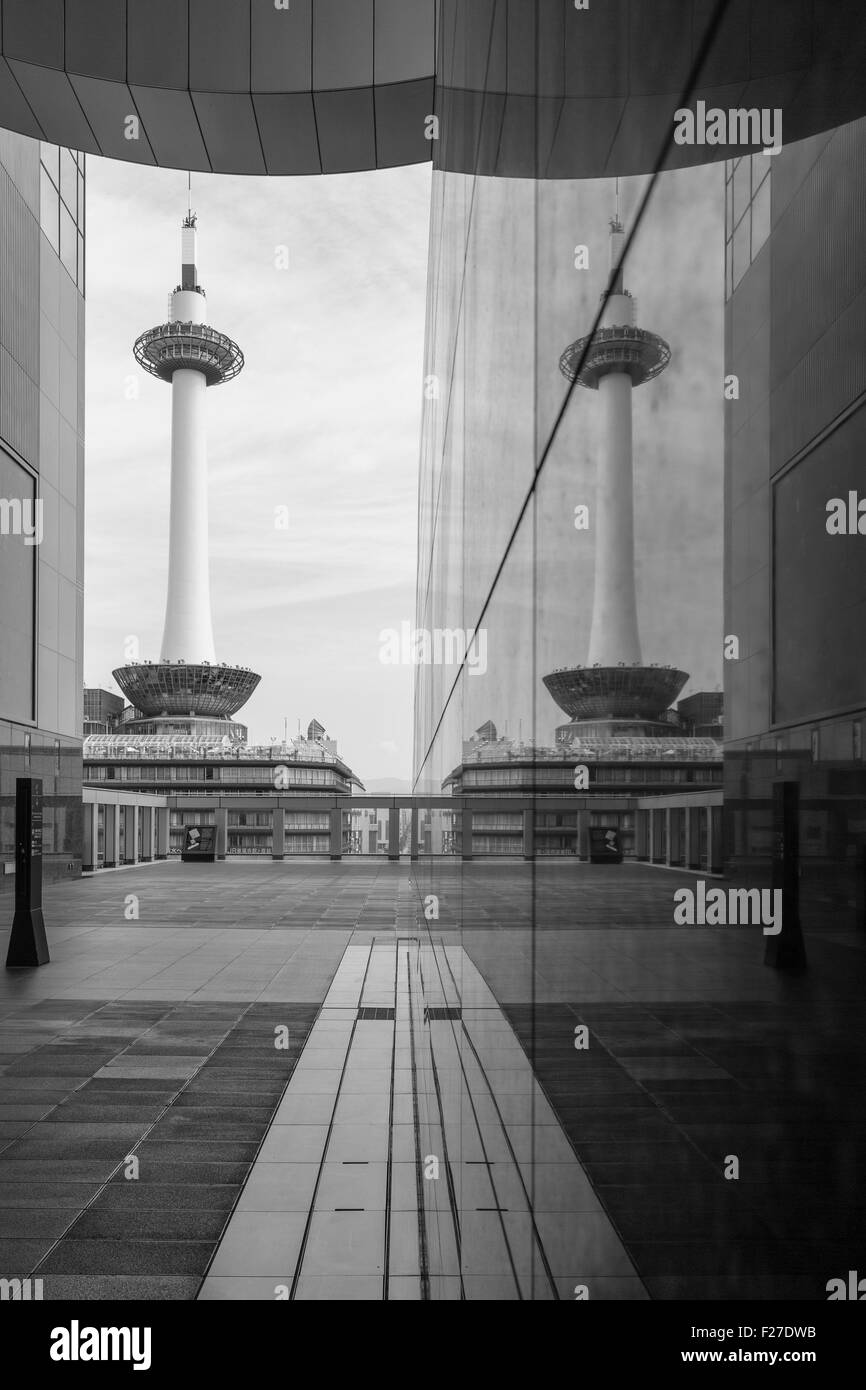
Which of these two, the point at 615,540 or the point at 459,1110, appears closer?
the point at 615,540

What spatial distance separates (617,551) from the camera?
151cm

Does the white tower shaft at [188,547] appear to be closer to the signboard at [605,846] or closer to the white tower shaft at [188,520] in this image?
the white tower shaft at [188,520]

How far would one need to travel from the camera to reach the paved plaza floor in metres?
0.81

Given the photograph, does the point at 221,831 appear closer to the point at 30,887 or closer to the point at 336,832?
the point at 336,832

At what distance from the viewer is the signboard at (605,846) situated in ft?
4.50

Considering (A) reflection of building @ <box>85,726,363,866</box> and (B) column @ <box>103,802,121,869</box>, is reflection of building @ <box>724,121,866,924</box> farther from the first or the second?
(A) reflection of building @ <box>85,726,363,866</box>

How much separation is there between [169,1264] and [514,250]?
3612 millimetres

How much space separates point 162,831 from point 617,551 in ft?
99.4

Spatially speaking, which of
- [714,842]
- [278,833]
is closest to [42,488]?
[278,833]

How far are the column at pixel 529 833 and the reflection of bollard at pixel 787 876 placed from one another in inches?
73.7

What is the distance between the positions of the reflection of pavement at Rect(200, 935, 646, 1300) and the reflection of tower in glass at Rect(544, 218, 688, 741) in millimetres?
653

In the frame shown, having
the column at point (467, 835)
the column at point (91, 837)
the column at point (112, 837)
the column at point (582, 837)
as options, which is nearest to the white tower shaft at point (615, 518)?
the column at point (582, 837)
